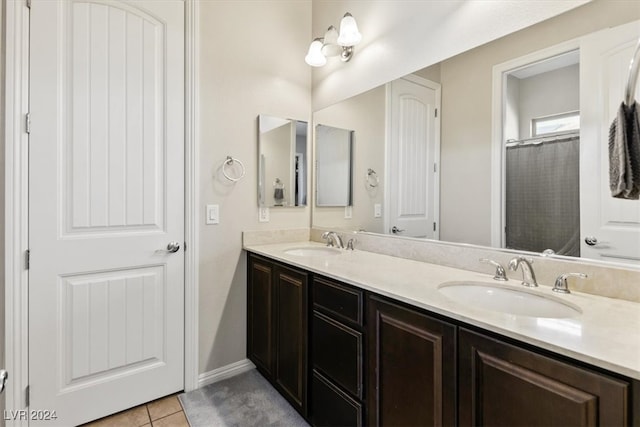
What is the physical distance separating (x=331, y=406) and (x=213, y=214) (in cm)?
132

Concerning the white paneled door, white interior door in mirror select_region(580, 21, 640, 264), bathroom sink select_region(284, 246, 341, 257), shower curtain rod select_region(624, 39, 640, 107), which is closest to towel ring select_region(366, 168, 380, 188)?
bathroom sink select_region(284, 246, 341, 257)

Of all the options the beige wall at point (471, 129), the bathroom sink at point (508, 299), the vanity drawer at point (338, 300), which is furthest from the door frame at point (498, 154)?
the vanity drawer at point (338, 300)

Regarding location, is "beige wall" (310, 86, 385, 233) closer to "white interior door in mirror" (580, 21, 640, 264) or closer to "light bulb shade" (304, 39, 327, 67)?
"light bulb shade" (304, 39, 327, 67)

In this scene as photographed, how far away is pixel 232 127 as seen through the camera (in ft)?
6.98

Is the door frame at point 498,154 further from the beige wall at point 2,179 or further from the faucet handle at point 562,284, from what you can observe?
the beige wall at point 2,179

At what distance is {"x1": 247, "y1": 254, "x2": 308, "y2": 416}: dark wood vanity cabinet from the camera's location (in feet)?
5.32

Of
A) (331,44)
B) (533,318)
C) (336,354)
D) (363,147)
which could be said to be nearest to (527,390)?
(533,318)

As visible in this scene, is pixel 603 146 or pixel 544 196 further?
pixel 544 196

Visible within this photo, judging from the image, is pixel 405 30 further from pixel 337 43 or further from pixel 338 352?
pixel 338 352

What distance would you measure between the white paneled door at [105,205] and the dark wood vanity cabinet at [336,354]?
37.9 inches

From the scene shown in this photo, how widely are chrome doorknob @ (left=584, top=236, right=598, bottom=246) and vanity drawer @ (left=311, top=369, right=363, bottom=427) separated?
1080 millimetres

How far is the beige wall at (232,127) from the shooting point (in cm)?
204

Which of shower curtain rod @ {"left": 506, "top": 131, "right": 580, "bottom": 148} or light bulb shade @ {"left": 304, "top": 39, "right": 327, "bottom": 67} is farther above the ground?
light bulb shade @ {"left": 304, "top": 39, "right": 327, "bottom": 67}

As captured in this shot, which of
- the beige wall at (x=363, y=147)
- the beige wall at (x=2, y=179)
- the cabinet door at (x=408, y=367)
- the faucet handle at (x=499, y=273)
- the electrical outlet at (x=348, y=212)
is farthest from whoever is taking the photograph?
the electrical outlet at (x=348, y=212)
